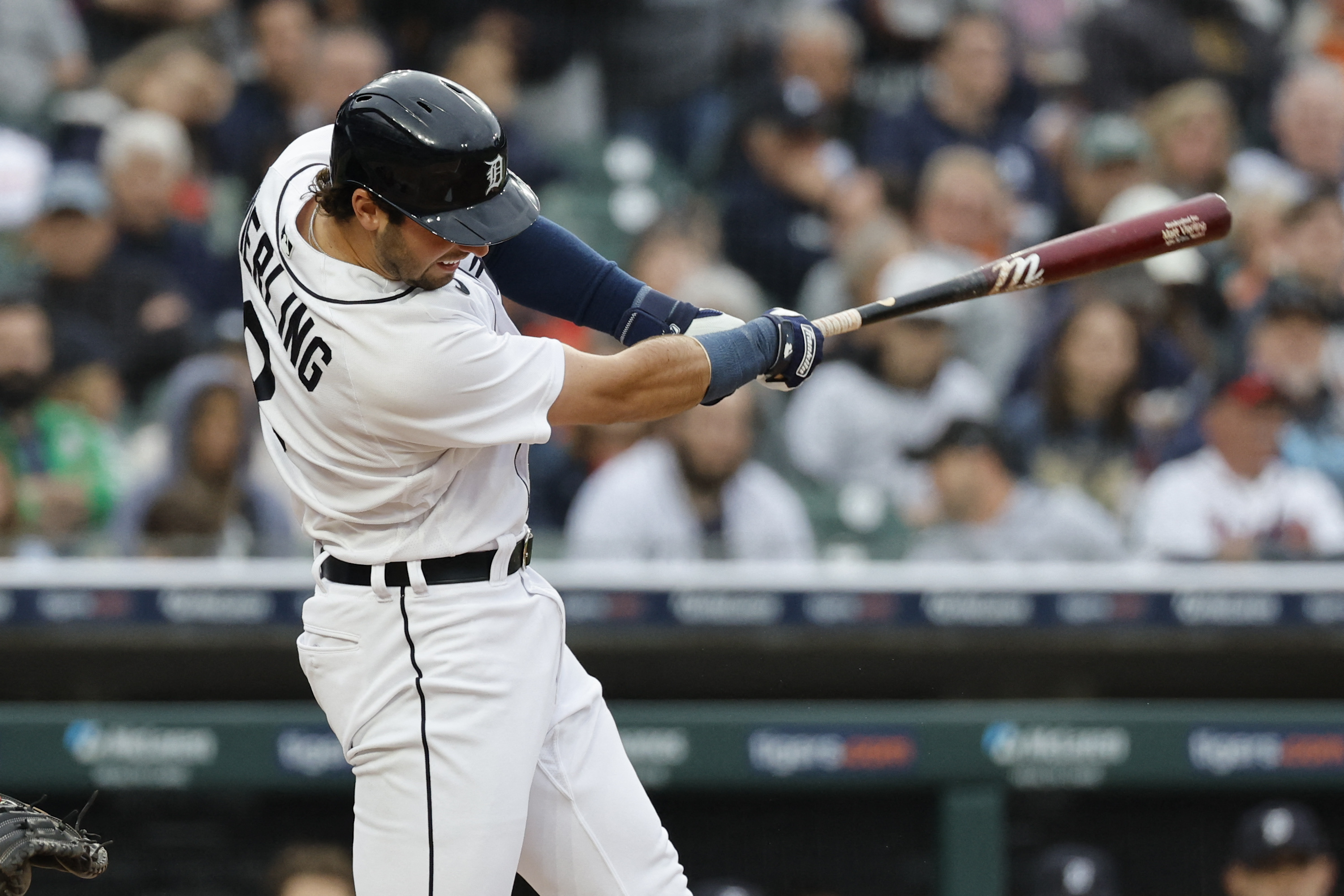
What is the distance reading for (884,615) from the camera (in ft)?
12.0

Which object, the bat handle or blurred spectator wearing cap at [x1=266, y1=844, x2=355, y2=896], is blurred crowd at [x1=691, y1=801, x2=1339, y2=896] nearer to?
blurred spectator wearing cap at [x1=266, y1=844, x2=355, y2=896]

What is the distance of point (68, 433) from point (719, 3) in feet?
10.5

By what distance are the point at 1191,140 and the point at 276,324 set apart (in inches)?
174

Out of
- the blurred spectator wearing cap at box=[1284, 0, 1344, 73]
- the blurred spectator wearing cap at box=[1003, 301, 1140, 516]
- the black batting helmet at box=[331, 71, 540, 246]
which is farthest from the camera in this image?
the blurred spectator wearing cap at box=[1284, 0, 1344, 73]

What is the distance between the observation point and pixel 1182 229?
283cm

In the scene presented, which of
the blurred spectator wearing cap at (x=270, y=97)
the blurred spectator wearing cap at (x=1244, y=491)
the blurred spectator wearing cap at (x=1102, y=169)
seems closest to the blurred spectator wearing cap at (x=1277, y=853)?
the blurred spectator wearing cap at (x=1244, y=491)

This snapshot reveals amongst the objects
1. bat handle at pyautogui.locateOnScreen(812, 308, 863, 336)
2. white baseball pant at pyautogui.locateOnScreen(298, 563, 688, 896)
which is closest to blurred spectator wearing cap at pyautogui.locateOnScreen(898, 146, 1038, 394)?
bat handle at pyautogui.locateOnScreen(812, 308, 863, 336)

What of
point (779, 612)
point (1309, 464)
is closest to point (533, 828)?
point (779, 612)

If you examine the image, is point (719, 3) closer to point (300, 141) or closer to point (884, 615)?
point (884, 615)

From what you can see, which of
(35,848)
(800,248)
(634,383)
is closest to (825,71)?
(800,248)

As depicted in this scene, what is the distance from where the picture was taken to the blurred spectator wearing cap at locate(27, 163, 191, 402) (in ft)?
15.5

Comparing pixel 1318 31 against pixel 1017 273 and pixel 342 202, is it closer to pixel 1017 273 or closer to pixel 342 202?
pixel 1017 273

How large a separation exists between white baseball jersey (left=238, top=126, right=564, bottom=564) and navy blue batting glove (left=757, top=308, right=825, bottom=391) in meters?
0.39

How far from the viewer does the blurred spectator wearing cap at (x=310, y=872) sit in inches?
136
